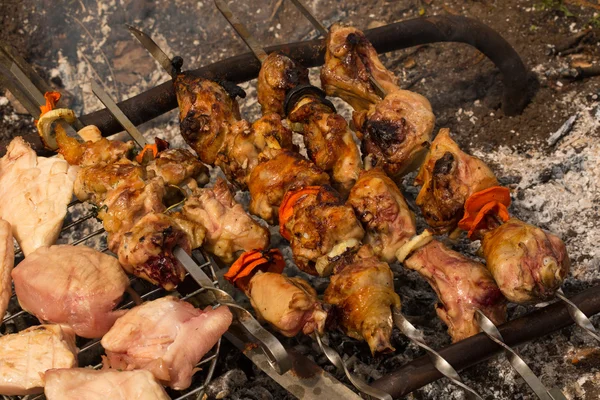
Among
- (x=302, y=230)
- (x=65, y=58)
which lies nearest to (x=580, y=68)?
(x=302, y=230)

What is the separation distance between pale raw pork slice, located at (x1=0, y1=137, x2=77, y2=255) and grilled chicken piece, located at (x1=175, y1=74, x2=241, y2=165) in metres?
0.61

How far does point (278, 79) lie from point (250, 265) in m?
1.03

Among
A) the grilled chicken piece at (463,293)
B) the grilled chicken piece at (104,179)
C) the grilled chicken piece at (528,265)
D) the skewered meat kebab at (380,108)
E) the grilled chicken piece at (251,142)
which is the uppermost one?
the grilled chicken piece at (104,179)

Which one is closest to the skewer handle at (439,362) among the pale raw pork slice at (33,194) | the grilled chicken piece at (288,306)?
the grilled chicken piece at (288,306)

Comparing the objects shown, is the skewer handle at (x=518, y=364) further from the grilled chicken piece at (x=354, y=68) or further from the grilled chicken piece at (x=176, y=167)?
the grilled chicken piece at (x=176, y=167)

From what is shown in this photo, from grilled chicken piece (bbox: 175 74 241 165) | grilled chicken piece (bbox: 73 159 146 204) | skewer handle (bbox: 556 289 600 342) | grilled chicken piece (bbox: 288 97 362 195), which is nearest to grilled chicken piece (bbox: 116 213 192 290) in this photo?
grilled chicken piece (bbox: 73 159 146 204)

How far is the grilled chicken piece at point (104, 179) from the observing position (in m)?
2.98

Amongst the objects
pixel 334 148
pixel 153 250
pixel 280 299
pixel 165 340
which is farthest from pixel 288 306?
pixel 334 148

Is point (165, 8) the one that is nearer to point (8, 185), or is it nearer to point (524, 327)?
point (8, 185)

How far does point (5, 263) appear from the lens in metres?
2.80

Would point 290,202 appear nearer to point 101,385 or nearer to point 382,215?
point 382,215

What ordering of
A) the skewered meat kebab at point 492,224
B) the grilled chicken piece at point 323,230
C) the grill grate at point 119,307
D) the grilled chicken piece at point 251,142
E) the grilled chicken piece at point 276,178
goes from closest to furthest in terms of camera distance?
1. the skewered meat kebab at point 492,224
2. the grilled chicken piece at point 323,230
3. the grill grate at point 119,307
4. the grilled chicken piece at point 276,178
5. the grilled chicken piece at point 251,142

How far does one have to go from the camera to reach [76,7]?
17.6ft

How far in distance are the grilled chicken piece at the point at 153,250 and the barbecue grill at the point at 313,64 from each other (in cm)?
17
